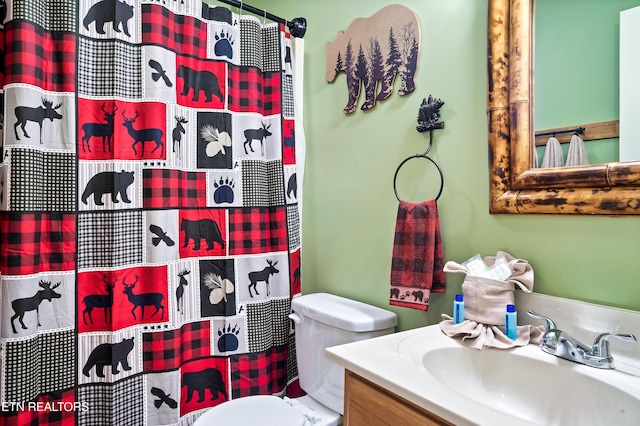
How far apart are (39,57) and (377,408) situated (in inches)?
57.8

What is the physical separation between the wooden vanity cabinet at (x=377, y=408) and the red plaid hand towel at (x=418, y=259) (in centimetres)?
40

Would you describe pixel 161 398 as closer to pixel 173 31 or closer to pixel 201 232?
pixel 201 232

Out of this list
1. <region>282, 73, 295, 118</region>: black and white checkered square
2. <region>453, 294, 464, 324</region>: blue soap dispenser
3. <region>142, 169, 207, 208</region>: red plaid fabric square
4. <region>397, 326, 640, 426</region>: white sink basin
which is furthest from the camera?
<region>282, 73, 295, 118</region>: black and white checkered square

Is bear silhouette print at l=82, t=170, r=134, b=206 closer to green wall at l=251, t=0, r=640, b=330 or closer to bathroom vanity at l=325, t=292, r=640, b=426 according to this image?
green wall at l=251, t=0, r=640, b=330

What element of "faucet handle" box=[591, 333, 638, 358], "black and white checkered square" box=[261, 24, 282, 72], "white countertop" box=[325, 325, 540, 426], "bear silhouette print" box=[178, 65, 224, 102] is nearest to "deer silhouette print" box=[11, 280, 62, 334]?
"bear silhouette print" box=[178, 65, 224, 102]

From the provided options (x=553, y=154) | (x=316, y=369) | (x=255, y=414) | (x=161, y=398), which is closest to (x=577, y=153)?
(x=553, y=154)

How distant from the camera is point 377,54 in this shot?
5.03 feet

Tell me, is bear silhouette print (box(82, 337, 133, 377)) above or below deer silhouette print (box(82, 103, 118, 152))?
below

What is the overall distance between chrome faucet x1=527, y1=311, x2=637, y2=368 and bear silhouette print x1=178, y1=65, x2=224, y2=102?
4.58 ft

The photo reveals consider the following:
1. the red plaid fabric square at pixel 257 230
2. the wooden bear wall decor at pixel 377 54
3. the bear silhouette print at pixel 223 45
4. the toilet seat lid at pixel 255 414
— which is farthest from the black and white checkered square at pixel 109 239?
the wooden bear wall decor at pixel 377 54

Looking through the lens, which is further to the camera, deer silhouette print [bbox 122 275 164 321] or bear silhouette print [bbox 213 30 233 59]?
bear silhouette print [bbox 213 30 233 59]

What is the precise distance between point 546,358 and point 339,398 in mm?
752

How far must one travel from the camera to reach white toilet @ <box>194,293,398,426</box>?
1302 millimetres

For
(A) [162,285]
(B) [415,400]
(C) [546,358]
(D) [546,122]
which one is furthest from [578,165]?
(A) [162,285]
